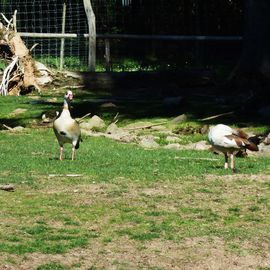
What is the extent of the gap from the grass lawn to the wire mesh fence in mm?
14327

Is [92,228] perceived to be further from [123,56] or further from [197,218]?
[123,56]

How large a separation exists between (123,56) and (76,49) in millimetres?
2316

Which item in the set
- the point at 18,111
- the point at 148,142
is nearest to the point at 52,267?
the point at 148,142

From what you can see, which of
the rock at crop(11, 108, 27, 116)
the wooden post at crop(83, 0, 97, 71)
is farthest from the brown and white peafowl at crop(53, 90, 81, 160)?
the wooden post at crop(83, 0, 97, 71)

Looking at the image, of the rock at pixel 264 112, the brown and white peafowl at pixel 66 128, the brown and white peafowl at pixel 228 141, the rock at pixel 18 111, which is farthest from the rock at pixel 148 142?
the brown and white peafowl at pixel 228 141

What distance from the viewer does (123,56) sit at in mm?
27844

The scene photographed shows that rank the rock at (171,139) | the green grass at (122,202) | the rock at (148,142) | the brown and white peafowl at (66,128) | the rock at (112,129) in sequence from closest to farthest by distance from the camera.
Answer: the green grass at (122,202) < the brown and white peafowl at (66,128) < the rock at (148,142) < the rock at (171,139) < the rock at (112,129)

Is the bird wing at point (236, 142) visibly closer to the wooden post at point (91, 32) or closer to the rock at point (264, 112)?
the rock at point (264, 112)

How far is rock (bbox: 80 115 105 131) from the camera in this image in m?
17.5

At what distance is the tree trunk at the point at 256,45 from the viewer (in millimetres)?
20922

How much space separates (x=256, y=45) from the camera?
833 inches

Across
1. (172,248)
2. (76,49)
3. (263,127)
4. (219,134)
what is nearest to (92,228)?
(172,248)

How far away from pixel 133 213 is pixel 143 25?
19485mm

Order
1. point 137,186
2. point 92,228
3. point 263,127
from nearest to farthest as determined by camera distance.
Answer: point 92,228 < point 137,186 < point 263,127
